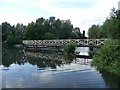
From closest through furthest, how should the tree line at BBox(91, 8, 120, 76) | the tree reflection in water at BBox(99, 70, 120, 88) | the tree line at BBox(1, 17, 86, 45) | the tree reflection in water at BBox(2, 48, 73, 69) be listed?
1. the tree reflection in water at BBox(99, 70, 120, 88)
2. the tree line at BBox(91, 8, 120, 76)
3. the tree reflection in water at BBox(2, 48, 73, 69)
4. the tree line at BBox(1, 17, 86, 45)

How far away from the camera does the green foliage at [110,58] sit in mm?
24263

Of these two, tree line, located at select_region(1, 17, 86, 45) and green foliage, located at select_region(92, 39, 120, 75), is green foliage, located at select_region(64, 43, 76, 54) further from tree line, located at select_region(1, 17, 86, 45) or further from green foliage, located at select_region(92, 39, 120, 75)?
tree line, located at select_region(1, 17, 86, 45)

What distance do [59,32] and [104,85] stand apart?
80.5 m

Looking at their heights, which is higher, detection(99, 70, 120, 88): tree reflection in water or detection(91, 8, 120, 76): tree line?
detection(91, 8, 120, 76): tree line

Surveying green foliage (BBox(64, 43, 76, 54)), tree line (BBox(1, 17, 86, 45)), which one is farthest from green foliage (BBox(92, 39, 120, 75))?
tree line (BBox(1, 17, 86, 45))

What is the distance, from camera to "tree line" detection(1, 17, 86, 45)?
291ft

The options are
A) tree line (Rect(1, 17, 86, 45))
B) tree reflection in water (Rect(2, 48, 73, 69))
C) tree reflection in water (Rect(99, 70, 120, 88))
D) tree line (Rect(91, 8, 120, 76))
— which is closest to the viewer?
tree reflection in water (Rect(99, 70, 120, 88))

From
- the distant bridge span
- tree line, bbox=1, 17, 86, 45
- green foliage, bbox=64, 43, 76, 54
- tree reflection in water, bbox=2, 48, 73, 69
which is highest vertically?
tree line, bbox=1, 17, 86, 45

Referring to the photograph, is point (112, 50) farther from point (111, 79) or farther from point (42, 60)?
point (42, 60)

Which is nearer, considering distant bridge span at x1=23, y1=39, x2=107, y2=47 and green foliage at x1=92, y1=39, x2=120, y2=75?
green foliage at x1=92, y1=39, x2=120, y2=75

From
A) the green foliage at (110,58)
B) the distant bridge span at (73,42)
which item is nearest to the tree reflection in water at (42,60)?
the distant bridge span at (73,42)

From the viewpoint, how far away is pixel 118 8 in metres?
29.8

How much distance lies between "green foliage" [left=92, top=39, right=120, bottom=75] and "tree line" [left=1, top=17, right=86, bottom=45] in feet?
188

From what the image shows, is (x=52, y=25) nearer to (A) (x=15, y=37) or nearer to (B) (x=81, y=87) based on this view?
(A) (x=15, y=37)
